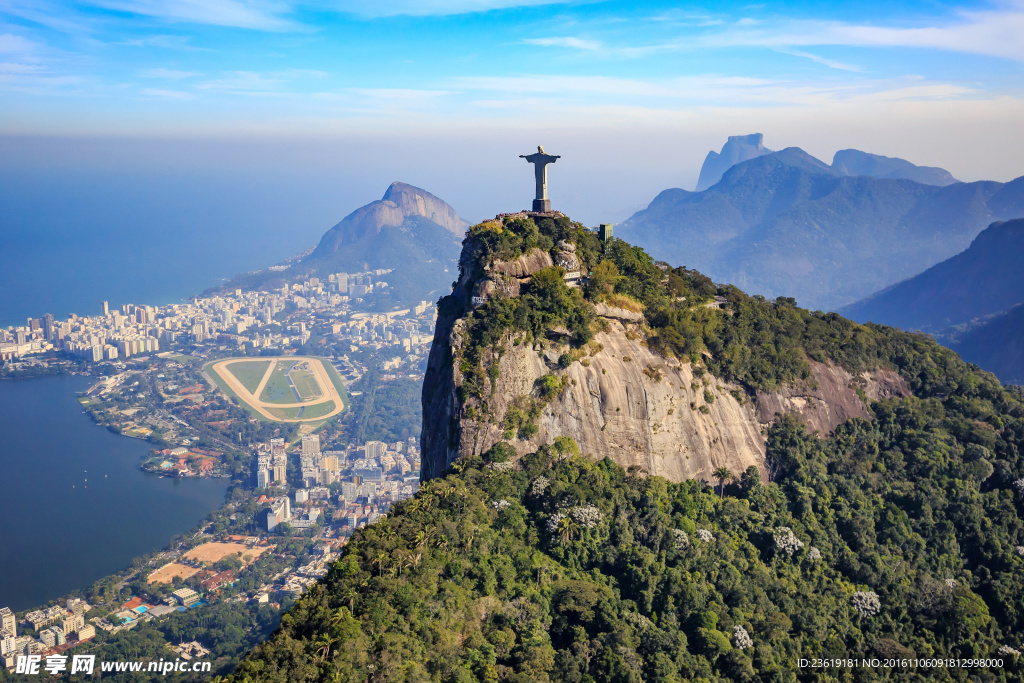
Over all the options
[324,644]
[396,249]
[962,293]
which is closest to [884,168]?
[962,293]

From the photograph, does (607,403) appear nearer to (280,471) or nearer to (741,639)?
(741,639)

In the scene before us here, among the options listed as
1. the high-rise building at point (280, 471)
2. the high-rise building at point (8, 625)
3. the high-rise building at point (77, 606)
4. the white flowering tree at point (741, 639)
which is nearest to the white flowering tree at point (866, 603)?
the white flowering tree at point (741, 639)

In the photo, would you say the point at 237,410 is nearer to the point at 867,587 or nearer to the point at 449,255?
the point at 867,587

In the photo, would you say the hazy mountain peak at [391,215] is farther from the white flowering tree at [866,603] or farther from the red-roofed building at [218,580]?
the white flowering tree at [866,603]

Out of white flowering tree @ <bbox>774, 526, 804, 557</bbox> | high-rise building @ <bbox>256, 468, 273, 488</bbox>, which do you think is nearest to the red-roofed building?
high-rise building @ <bbox>256, 468, 273, 488</bbox>

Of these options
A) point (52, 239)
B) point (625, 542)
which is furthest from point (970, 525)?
point (52, 239)

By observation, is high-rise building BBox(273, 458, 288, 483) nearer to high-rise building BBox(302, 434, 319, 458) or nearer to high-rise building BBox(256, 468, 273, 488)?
high-rise building BBox(256, 468, 273, 488)
